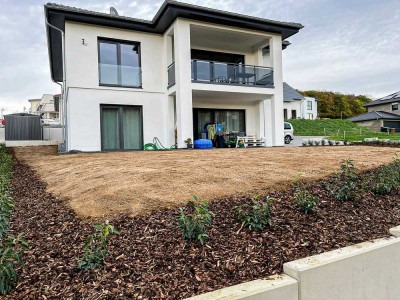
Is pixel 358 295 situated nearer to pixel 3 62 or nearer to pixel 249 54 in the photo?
pixel 249 54

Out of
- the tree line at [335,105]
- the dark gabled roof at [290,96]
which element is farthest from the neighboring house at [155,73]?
the tree line at [335,105]

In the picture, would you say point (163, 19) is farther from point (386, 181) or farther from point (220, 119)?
point (386, 181)

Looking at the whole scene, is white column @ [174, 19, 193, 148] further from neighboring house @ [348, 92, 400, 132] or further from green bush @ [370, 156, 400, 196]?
neighboring house @ [348, 92, 400, 132]

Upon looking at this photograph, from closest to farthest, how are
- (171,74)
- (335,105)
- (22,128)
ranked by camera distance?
(171,74), (22,128), (335,105)

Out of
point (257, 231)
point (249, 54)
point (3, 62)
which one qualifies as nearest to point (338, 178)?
point (257, 231)

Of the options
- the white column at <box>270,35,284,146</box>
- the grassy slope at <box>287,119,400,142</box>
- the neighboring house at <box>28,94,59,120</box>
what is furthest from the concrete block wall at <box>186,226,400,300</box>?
the grassy slope at <box>287,119,400,142</box>

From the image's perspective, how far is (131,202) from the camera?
11.3ft

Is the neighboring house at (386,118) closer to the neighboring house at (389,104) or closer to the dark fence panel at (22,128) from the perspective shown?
the neighboring house at (389,104)

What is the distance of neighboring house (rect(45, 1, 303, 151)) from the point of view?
38.5 ft

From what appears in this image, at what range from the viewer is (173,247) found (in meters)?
2.48

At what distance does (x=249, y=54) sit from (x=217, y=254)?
14353 millimetres

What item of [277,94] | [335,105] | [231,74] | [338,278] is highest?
[335,105]

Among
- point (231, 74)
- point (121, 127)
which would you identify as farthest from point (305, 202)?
point (231, 74)

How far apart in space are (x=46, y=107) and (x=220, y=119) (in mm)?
26982
